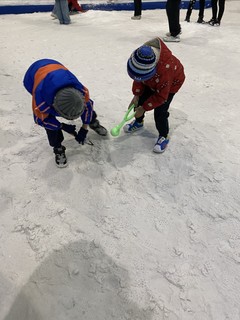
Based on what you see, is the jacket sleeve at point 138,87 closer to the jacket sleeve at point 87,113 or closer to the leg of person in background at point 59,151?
the jacket sleeve at point 87,113

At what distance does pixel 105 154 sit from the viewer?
61.7 inches

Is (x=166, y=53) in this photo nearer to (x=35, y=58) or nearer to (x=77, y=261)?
(x=77, y=261)

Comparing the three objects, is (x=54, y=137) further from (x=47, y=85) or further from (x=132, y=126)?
(x=132, y=126)

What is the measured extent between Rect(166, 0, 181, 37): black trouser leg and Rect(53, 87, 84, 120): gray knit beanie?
2193mm

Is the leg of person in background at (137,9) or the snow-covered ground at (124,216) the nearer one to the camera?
the snow-covered ground at (124,216)

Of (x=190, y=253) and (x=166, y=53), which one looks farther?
(x=166, y=53)

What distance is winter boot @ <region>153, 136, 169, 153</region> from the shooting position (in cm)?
155

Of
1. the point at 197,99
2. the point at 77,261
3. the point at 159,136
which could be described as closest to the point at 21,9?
the point at 197,99

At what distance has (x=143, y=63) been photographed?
1.16 metres

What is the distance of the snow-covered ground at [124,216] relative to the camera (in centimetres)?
98

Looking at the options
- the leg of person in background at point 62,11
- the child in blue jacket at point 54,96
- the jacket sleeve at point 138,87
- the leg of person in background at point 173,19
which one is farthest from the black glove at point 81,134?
the leg of person in background at point 62,11

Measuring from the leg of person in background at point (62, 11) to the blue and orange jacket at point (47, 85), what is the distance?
8.58ft

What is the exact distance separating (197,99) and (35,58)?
1643mm

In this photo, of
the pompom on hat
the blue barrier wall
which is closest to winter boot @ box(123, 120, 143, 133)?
the pompom on hat
